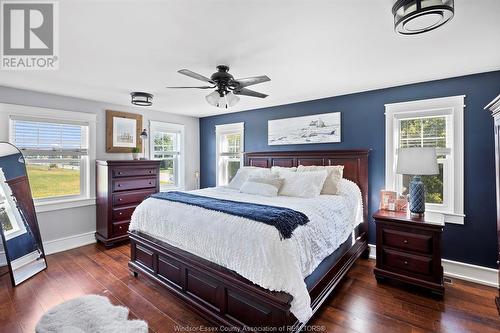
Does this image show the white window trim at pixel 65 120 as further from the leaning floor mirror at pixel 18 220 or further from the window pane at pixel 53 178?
the leaning floor mirror at pixel 18 220

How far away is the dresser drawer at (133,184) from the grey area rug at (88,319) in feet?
6.33

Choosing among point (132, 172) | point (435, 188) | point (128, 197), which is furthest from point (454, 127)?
point (128, 197)

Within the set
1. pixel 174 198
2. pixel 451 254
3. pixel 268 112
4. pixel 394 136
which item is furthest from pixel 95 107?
pixel 451 254

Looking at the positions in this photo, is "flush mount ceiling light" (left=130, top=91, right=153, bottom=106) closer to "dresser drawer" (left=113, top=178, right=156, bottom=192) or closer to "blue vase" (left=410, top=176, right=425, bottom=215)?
"dresser drawer" (left=113, top=178, right=156, bottom=192)

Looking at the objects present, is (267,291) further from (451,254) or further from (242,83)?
(451,254)

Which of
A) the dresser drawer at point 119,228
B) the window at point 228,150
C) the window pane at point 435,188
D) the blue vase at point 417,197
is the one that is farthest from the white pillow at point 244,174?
the window pane at point 435,188

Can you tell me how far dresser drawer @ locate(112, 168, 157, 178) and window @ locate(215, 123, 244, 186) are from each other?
5.04ft

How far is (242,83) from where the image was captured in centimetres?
251

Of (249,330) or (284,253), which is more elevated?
(284,253)

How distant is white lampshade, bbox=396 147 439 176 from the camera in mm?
2621

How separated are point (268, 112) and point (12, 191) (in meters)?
4.01

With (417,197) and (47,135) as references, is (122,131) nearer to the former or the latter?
(47,135)

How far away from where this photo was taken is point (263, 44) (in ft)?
7.07

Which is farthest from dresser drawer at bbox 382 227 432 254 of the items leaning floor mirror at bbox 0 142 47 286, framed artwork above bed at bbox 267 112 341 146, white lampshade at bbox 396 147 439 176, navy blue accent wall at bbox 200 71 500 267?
leaning floor mirror at bbox 0 142 47 286
